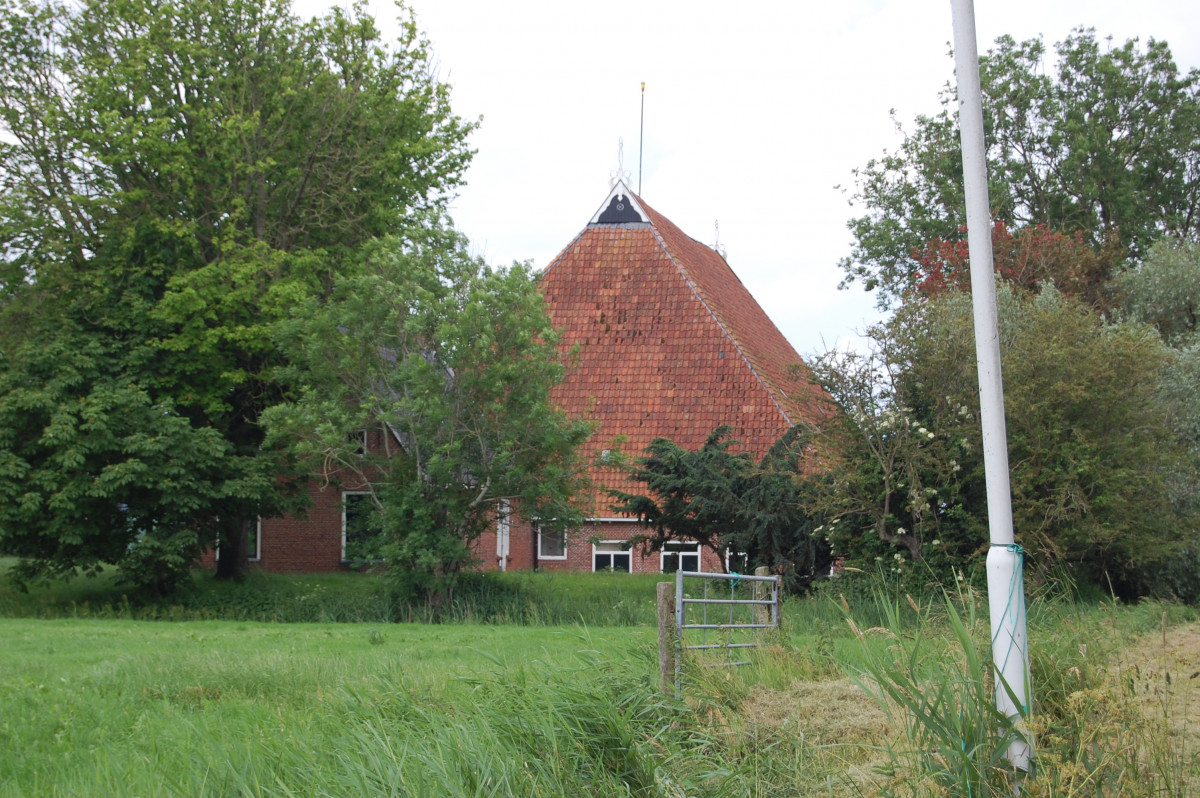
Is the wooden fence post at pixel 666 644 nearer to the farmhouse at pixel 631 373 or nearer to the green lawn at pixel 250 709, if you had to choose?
the green lawn at pixel 250 709

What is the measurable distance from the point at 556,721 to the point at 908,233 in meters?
32.8

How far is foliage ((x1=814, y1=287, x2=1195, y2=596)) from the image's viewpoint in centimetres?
1678

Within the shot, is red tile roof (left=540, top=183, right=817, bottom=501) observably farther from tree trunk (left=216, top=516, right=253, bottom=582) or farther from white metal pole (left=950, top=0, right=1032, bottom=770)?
white metal pole (left=950, top=0, right=1032, bottom=770)

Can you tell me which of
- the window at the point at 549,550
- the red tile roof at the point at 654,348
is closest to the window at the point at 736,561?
the red tile roof at the point at 654,348

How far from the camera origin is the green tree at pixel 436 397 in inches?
806

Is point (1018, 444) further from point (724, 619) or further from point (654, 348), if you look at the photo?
point (654, 348)

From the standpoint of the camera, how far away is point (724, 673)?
8.00m

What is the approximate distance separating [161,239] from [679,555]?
532 inches

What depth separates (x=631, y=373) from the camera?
3109 centimetres

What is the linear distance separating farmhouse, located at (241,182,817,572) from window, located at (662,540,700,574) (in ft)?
0.31

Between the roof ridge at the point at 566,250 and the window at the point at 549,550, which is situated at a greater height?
the roof ridge at the point at 566,250

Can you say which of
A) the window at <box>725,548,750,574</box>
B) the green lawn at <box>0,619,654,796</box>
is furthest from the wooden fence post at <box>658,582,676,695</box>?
the window at <box>725,548,750,574</box>

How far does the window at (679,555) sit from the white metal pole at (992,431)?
55.5ft

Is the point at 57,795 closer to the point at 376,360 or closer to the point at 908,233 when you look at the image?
the point at 376,360
